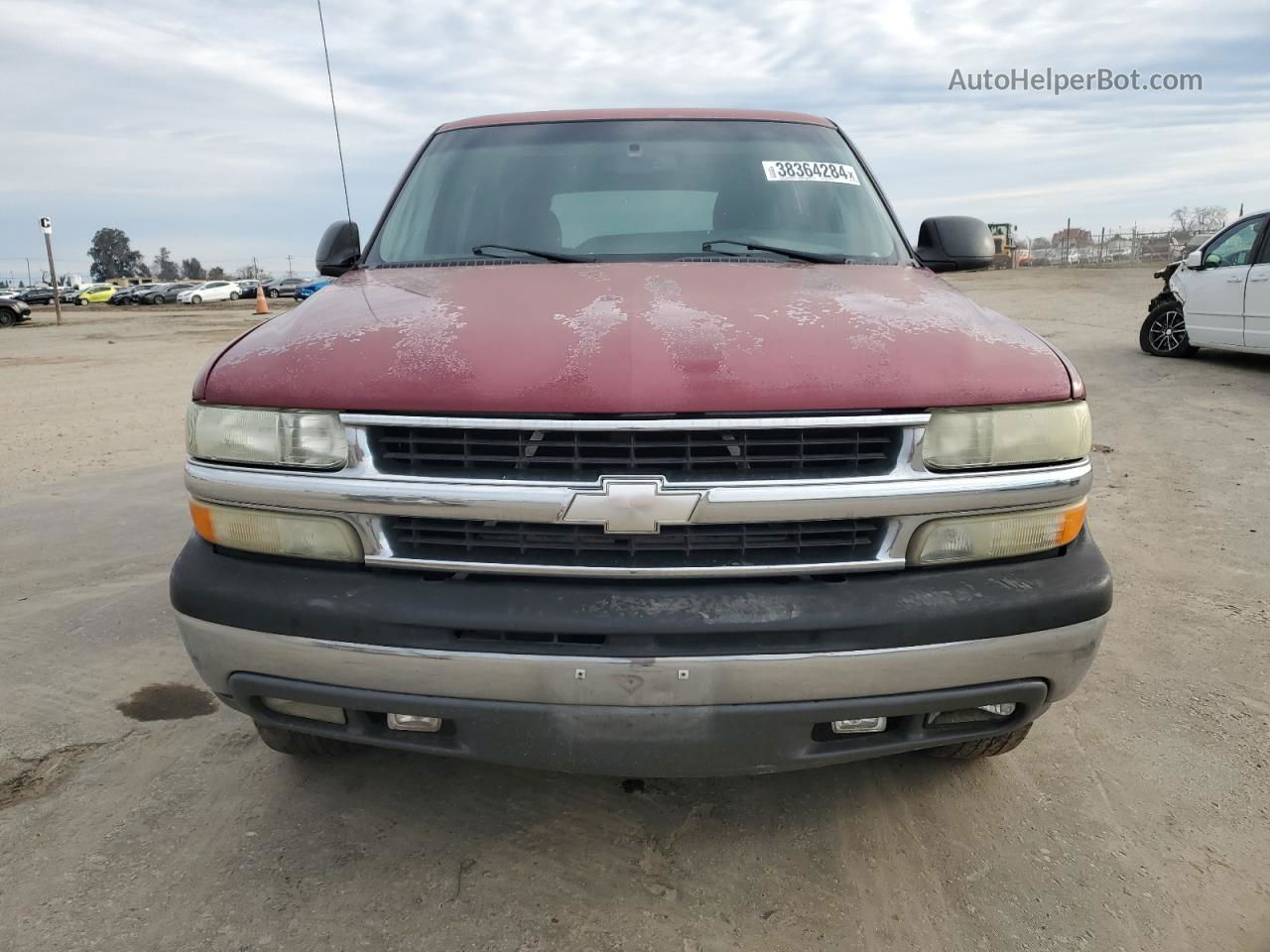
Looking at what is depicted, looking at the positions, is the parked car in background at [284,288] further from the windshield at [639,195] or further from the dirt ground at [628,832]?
the dirt ground at [628,832]

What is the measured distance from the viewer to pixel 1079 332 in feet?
44.7

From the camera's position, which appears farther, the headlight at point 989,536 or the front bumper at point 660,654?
the headlight at point 989,536

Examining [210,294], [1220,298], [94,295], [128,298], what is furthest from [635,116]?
[94,295]

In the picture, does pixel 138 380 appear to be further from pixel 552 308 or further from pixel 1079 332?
pixel 1079 332

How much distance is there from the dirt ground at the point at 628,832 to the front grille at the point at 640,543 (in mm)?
831

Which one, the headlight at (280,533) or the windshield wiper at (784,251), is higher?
the windshield wiper at (784,251)

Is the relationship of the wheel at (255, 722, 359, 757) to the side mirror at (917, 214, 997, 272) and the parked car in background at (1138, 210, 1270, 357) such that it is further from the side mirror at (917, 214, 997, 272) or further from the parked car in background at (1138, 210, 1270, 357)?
the parked car in background at (1138, 210, 1270, 357)

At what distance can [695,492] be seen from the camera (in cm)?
183

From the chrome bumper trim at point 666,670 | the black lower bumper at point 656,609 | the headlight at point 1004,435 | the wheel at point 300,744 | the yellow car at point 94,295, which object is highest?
the yellow car at point 94,295

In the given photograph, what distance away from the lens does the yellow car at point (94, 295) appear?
52188 mm

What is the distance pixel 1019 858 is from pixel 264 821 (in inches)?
76.8

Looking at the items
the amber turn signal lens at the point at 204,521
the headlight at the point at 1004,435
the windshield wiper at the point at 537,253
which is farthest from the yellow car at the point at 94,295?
the headlight at the point at 1004,435

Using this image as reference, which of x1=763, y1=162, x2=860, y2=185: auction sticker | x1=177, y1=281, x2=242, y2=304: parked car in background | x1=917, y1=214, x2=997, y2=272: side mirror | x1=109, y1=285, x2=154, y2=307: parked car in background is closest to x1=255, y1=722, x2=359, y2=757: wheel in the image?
x1=763, y1=162, x2=860, y2=185: auction sticker

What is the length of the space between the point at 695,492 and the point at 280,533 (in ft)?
3.08
